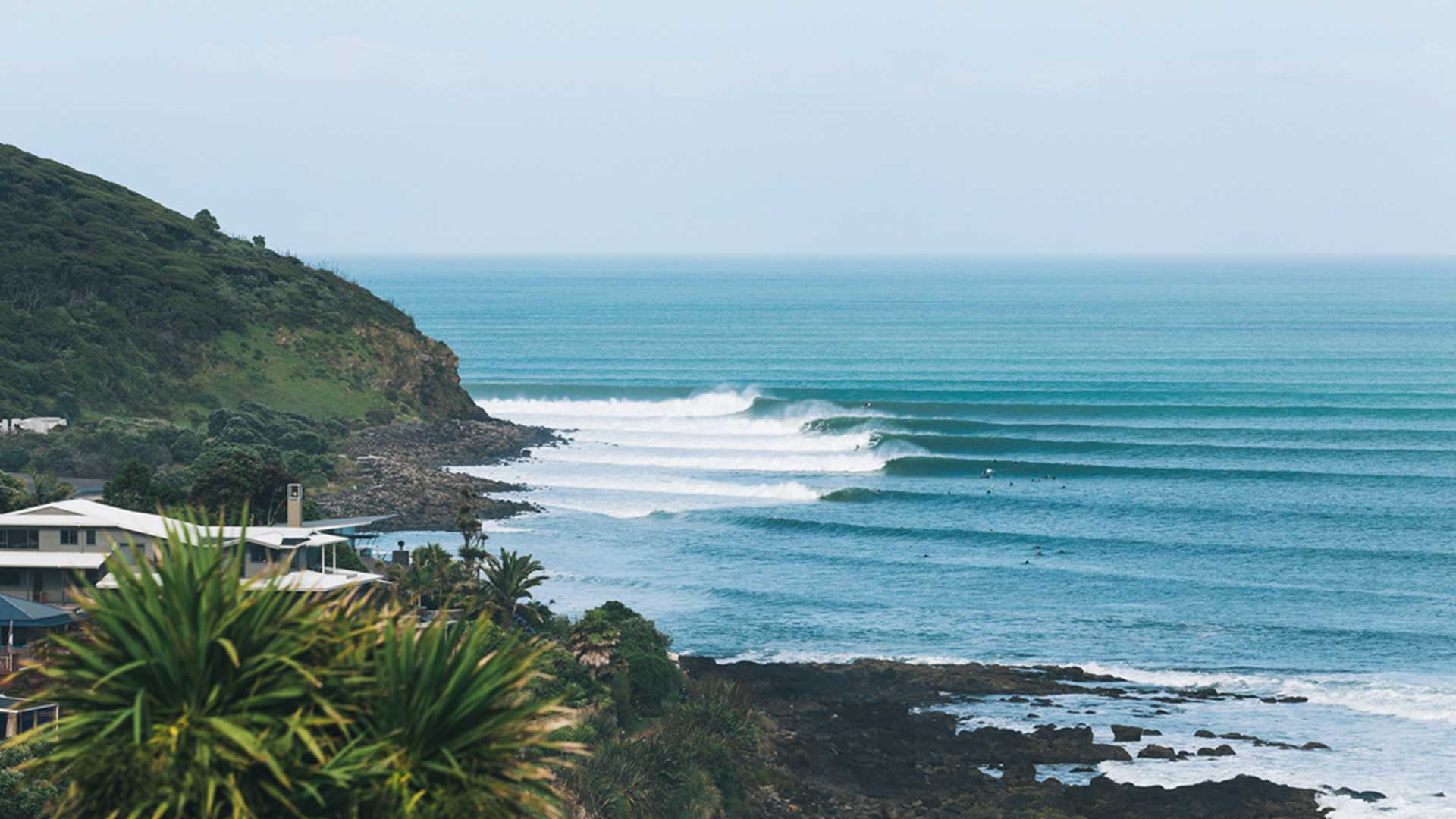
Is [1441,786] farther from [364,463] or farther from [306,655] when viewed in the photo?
[364,463]

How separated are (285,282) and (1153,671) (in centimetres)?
8314

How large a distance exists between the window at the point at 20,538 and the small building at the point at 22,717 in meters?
12.0

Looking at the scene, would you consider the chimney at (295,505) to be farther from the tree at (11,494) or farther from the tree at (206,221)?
the tree at (206,221)

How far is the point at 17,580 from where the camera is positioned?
146ft

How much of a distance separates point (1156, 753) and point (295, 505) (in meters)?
27.0

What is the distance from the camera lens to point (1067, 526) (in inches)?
3027

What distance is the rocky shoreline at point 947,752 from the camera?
4012 cm

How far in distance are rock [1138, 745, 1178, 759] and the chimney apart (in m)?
26.3

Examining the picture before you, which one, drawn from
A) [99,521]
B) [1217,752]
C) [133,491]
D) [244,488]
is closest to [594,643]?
[99,521]

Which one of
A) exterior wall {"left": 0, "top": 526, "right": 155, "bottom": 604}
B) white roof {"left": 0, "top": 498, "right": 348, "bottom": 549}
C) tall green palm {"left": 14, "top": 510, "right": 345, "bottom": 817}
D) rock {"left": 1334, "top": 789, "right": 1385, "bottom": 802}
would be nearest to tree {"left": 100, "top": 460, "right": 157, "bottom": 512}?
white roof {"left": 0, "top": 498, "right": 348, "bottom": 549}

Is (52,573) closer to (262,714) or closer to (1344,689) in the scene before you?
(262,714)

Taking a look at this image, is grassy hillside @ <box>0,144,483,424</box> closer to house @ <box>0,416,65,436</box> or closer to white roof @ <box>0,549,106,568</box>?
house @ <box>0,416,65,436</box>

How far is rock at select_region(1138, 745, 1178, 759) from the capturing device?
43.8m

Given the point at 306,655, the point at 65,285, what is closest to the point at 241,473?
the point at 306,655
